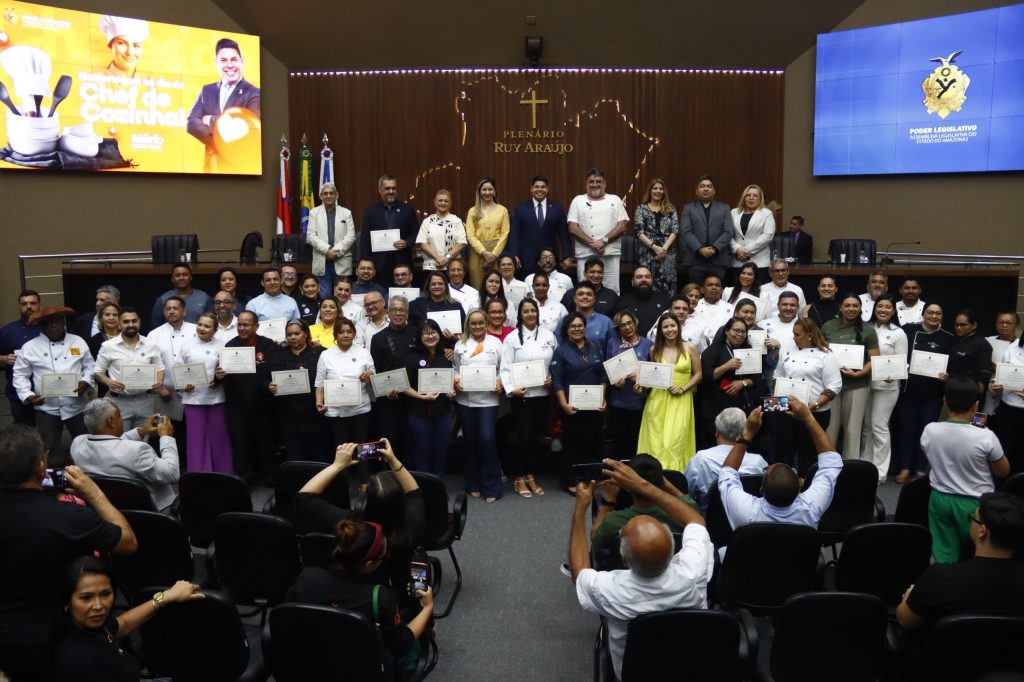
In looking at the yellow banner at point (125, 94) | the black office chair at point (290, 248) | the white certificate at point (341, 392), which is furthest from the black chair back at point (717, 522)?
the yellow banner at point (125, 94)

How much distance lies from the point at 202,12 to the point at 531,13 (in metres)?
5.01

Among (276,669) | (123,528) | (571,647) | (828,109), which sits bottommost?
(571,647)

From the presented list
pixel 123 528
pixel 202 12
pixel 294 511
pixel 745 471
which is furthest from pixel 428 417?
pixel 202 12

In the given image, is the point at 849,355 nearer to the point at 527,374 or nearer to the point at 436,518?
the point at 527,374

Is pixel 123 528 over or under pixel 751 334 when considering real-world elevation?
under

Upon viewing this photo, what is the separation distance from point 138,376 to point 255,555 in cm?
325

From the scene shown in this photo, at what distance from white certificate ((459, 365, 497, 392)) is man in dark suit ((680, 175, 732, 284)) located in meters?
3.13

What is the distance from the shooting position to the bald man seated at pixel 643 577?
10.2 feet

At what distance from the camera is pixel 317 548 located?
423 cm

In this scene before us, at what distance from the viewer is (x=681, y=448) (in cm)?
678

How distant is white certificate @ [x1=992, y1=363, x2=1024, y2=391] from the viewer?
676 cm

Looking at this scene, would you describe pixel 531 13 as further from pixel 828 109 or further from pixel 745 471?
pixel 745 471

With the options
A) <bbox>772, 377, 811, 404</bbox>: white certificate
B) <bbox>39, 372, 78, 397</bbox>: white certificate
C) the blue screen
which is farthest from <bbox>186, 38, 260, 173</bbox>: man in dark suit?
<bbox>772, 377, 811, 404</bbox>: white certificate

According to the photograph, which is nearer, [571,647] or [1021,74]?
[571,647]
